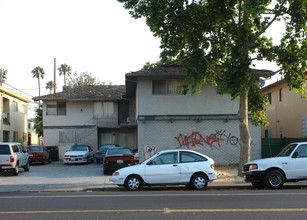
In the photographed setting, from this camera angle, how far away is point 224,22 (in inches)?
691

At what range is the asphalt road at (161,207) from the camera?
784 centimetres

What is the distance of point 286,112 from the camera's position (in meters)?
28.5

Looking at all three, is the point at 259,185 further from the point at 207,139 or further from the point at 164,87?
the point at 164,87

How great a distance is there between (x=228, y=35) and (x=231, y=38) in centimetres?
21

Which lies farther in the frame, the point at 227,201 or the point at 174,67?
the point at 174,67

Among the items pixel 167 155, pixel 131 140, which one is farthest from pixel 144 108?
pixel 131 140

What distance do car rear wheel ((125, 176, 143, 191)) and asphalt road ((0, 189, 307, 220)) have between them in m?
1.83

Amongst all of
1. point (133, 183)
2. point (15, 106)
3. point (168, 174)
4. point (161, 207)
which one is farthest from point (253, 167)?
point (15, 106)

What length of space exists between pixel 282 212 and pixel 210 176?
199 inches

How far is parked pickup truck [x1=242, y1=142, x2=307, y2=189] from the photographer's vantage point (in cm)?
1276

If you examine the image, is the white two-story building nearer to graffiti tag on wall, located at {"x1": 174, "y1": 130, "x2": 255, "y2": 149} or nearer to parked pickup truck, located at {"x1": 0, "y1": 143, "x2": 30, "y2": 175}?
graffiti tag on wall, located at {"x1": 174, "y1": 130, "x2": 255, "y2": 149}

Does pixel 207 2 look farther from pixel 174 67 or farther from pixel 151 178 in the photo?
pixel 151 178

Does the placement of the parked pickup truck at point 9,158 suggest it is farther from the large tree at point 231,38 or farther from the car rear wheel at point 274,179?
the car rear wheel at point 274,179

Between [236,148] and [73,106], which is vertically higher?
[73,106]
